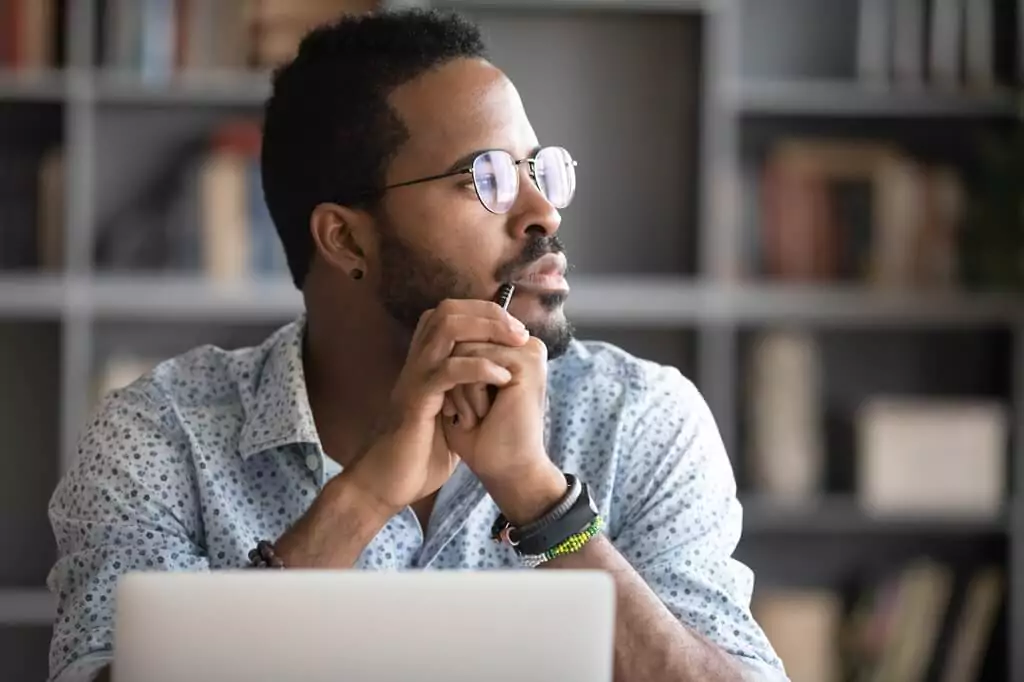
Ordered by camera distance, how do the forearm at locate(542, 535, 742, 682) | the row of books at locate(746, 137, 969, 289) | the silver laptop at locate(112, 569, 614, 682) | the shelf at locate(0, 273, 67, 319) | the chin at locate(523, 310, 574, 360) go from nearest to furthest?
the silver laptop at locate(112, 569, 614, 682) < the forearm at locate(542, 535, 742, 682) < the chin at locate(523, 310, 574, 360) < the shelf at locate(0, 273, 67, 319) < the row of books at locate(746, 137, 969, 289)

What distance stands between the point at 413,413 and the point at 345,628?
49 centimetres

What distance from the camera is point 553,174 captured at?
166cm

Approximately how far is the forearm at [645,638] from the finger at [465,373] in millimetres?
180

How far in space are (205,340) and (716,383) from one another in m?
1.12

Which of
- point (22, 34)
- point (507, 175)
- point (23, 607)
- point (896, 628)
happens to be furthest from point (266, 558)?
point (896, 628)

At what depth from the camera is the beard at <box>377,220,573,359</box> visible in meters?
1.62

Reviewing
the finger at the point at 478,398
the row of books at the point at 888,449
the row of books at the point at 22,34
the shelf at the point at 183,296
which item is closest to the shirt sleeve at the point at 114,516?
the finger at the point at 478,398

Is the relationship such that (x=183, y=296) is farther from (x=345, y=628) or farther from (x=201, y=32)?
(x=345, y=628)

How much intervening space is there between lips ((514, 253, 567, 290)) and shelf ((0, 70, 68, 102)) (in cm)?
175

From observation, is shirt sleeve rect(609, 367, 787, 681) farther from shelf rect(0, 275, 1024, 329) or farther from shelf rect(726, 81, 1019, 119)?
shelf rect(726, 81, 1019, 119)

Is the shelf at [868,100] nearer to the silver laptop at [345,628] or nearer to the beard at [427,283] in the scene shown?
the beard at [427,283]

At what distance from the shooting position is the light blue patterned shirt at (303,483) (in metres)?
1.50

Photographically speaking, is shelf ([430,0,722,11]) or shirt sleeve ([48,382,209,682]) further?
shelf ([430,0,722,11])

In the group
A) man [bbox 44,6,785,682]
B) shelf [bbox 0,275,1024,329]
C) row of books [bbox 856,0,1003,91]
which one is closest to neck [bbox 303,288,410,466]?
man [bbox 44,6,785,682]
